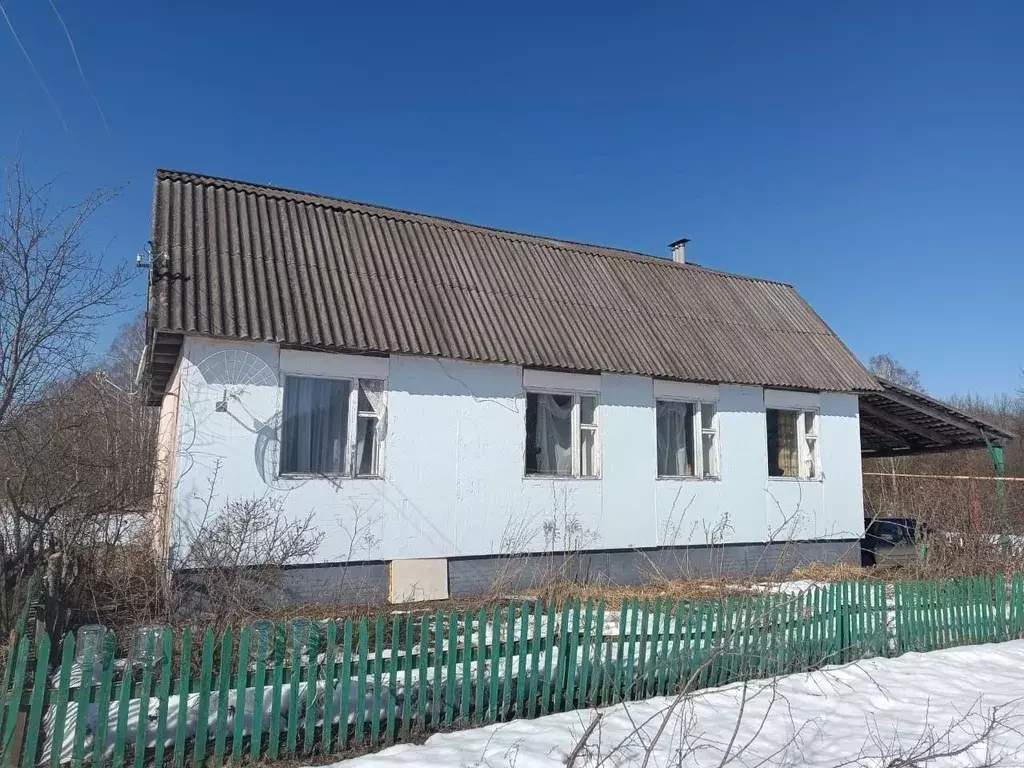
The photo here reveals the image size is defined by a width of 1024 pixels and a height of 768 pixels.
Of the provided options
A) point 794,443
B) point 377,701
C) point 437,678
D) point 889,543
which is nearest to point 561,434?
point 794,443

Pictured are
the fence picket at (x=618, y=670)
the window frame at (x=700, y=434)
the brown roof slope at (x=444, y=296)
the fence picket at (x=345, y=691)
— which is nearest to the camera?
the fence picket at (x=345, y=691)

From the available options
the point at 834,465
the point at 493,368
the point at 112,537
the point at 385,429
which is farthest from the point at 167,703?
the point at 834,465

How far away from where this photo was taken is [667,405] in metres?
12.4

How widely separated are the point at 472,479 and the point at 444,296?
292 centimetres

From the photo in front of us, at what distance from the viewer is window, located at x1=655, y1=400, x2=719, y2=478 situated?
1230 centimetres

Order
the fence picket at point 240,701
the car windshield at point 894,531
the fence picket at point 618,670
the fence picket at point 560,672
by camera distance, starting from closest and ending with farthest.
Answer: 1. the fence picket at point 240,701
2. the fence picket at point 560,672
3. the fence picket at point 618,670
4. the car windshield at point 894,531

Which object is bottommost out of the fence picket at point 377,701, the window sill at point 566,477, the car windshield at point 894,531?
the fence picket at point 377,701

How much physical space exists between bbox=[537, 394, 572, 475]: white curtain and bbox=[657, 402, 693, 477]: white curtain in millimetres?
1775

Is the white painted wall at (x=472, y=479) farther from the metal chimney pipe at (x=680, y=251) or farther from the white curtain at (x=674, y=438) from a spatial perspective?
the metal chimney pipe at (x=680, y=251)

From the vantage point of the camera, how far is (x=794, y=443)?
543 inches

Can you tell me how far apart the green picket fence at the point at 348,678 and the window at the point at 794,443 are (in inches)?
245

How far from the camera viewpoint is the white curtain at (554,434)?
441 inches

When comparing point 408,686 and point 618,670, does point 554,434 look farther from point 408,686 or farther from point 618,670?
point 408,686

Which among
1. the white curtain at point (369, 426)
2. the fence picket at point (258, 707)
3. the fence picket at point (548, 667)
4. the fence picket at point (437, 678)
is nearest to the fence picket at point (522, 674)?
the fence picket at point (548, 667)
